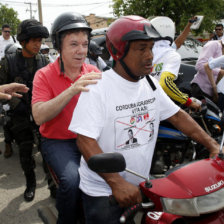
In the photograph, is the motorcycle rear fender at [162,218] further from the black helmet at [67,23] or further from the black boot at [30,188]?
the black boot at [30,188]

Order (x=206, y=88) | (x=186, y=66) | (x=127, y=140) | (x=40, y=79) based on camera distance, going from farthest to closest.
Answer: (x=186, y=66), (x=206, y=88), (x=40, y=79), (x=127, y=140)

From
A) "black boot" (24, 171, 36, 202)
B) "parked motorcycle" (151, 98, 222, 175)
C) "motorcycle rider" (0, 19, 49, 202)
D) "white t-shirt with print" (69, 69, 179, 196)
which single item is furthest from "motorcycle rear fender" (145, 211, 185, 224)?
"black boot" (24, 171, 36, 202)

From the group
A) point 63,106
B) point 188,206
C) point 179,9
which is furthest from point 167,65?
point 179,9

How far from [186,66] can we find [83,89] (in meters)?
4.81

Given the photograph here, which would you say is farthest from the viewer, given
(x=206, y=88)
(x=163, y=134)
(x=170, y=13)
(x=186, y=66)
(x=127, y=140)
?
(x=170, y=13)

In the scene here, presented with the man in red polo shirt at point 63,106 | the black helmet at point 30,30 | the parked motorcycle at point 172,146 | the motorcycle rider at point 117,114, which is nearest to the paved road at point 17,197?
the man in red polo shirt at point 63,106

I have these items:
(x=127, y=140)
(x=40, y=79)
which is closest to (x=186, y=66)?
(x=40, y=79)

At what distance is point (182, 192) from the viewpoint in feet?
4.16

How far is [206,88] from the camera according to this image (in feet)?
14.9

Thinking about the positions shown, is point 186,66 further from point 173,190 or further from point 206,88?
point 173,190

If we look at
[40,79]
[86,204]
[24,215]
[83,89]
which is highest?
[83,89]

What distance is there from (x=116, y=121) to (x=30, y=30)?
1.82 metres

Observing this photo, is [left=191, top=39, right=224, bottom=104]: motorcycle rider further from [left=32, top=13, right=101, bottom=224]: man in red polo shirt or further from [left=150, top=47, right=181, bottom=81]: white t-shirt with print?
[left=32, top=13, right=101, bottom=224]: man in red polo shirt

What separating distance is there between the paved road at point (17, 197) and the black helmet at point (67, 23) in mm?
1680
